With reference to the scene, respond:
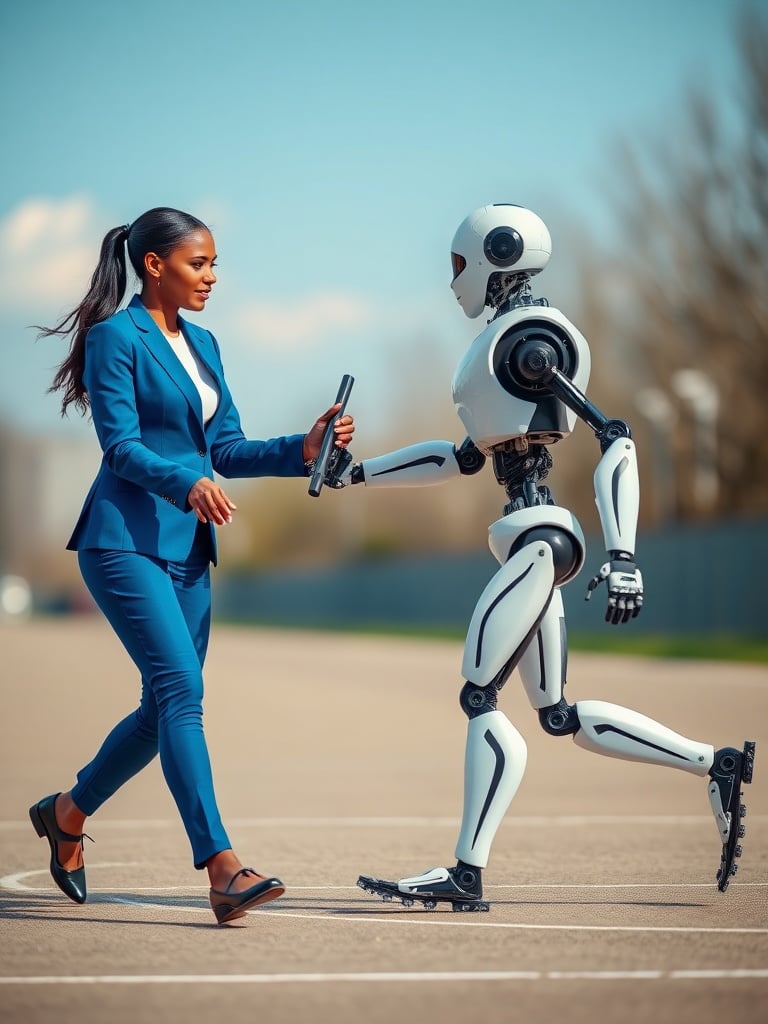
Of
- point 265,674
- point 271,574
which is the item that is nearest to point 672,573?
point 265,674

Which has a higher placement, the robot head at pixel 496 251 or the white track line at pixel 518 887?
the robot head at pixel 496 251

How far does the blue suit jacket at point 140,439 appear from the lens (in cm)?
561

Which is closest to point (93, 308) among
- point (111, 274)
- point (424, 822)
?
point (111, 274)

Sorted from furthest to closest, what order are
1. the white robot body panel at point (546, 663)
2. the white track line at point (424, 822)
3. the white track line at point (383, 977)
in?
the white track line at point (424, 822)
the white robot body panel at point (546, 663)
the white track line at point (383, 977)

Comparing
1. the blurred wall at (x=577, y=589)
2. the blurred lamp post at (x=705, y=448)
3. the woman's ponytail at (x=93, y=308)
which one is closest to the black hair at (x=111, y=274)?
the woman's ponytail at (x=93, y=308)

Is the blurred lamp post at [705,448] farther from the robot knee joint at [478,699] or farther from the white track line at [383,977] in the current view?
the white track line at [383,977]

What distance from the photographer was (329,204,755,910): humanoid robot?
5.70 meters

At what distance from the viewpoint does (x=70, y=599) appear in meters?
105

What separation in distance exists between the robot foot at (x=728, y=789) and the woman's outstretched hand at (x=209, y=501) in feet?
6.07

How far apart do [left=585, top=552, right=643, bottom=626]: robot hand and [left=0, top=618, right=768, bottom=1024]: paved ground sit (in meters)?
0.96

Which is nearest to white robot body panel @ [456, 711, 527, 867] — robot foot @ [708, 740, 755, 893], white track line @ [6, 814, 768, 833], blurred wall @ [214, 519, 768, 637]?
robot foot @ [708, 740, 755, 893]

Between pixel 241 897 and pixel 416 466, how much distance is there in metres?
1.82

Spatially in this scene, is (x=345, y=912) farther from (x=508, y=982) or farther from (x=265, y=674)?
(x=265, y=674)

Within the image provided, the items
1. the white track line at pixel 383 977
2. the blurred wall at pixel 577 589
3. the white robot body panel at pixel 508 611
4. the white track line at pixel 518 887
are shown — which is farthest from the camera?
the blurred wall at pixel 577 589
